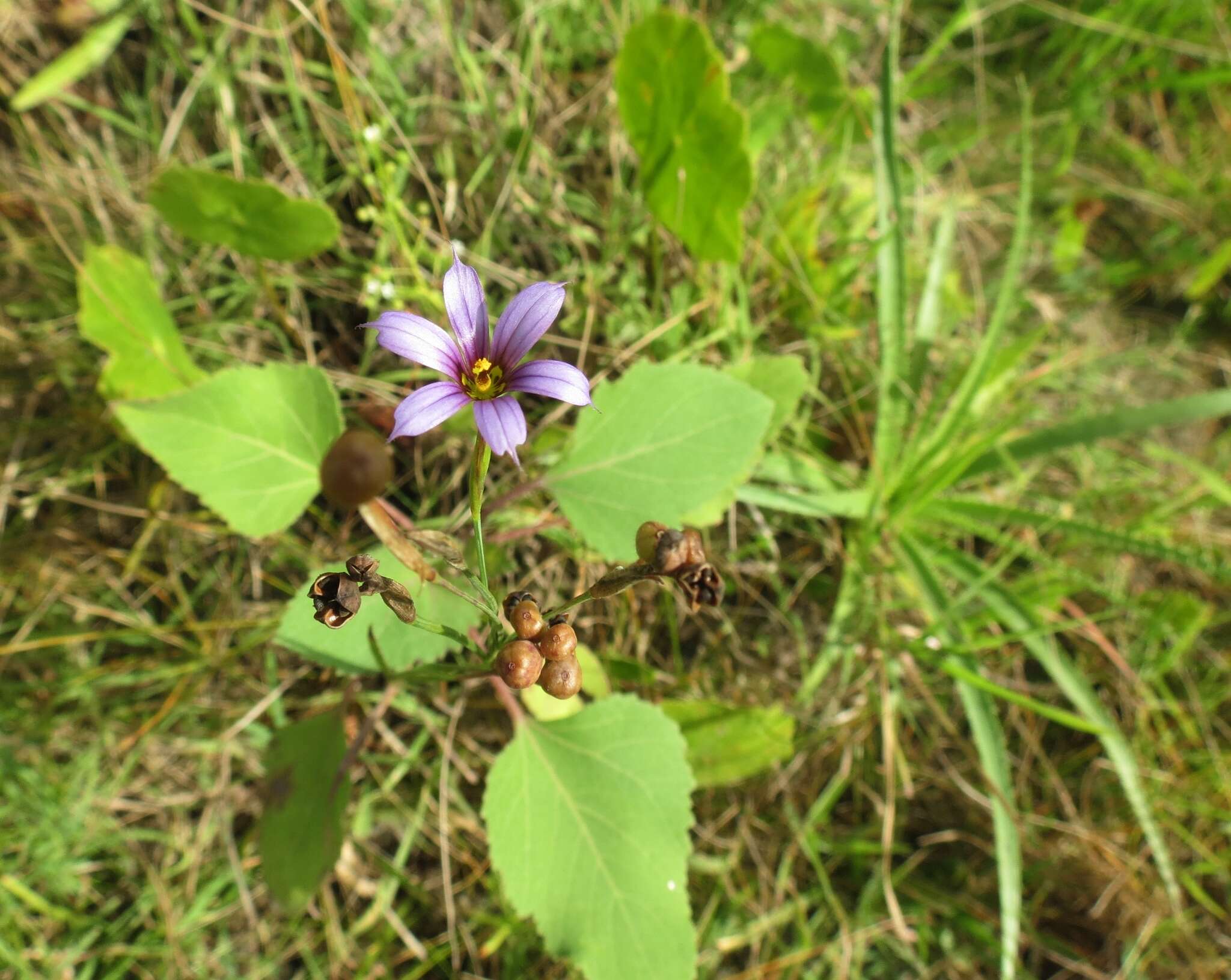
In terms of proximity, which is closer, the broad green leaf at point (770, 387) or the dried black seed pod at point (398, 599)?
the dried black seed pod at point (398, 599)

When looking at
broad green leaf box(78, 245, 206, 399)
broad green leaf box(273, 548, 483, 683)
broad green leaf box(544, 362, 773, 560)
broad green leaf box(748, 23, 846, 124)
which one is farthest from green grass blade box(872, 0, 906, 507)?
broad green leaf box(78, 245, 206, 399)

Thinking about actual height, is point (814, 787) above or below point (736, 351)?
below

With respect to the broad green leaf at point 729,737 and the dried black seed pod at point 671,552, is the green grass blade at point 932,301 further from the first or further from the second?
the dried black seed pod at point 671,552

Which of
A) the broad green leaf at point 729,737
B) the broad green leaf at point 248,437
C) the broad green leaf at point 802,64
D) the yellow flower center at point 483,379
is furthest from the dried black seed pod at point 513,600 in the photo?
the broad green leaf at point 802,64

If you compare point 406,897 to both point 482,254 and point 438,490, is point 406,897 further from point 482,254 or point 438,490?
point 482,254

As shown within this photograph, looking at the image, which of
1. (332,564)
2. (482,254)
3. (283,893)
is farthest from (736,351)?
(283,893)

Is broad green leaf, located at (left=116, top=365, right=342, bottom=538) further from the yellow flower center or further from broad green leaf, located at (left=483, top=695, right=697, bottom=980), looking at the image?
broad green leaf, located at (left=483, top=695, right=697, bottom=980)

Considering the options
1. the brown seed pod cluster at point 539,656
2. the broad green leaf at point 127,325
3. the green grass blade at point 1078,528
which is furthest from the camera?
the green grass blade at point 1078,528
